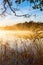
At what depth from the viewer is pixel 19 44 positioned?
1.89 metres

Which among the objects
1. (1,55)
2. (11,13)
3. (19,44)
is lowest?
(1,55)

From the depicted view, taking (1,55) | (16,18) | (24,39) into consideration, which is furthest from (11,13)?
(1,55)

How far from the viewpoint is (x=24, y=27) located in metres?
1.95

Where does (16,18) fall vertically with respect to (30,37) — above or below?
above

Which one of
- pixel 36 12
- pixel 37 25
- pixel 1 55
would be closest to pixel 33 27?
pixel 37 25

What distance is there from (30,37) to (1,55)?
38cm

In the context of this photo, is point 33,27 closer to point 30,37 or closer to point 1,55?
point 30,37

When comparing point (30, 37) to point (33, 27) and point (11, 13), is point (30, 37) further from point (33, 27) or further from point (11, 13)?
point (11, 13)

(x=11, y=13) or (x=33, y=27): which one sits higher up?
(x=11, y=13)

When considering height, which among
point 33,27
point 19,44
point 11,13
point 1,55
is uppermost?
point 11,13

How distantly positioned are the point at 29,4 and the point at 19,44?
1.55 feet

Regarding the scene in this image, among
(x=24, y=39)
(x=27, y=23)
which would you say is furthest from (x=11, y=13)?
(x=24, y=39)

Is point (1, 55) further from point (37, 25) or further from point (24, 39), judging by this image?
point (37, 25)

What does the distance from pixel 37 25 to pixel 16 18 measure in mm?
255
